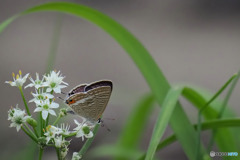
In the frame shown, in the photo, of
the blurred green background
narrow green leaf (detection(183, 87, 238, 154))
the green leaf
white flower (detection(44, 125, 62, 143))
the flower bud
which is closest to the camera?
white flower (detection(44, 125, 62, 143))

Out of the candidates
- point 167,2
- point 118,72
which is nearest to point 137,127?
point 118,72

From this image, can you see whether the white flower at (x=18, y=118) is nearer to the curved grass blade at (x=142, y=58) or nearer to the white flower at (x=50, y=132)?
the white flower at (x=50, y=132)

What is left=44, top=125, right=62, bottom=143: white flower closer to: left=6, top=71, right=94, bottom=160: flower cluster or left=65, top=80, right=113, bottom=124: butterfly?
left=6, top=71, right=94, bottom=160: flower cluster

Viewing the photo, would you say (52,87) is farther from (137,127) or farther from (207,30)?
(207,30)

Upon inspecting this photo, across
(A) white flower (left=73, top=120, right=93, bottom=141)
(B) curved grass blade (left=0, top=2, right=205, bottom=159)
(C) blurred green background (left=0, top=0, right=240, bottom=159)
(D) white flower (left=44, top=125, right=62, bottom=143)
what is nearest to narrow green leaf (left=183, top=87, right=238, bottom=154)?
(B) curved grass blade (left=0, top=2, right=205, bottom=159)

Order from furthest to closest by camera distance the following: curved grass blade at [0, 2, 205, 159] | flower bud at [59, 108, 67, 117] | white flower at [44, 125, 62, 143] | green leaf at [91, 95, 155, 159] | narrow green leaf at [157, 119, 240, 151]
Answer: green leaf at [91, 95, 155, 159] < curved grass blade at [0, 2, 205, 159] < narrow green leaf at [157, 119, 240, 151] < flower bud at [59, 108, 67, 117] < white flower at [44, 125, 62, 143]

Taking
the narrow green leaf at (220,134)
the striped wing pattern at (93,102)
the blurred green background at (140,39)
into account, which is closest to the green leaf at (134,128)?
the narrow green leaf at (220,134)
